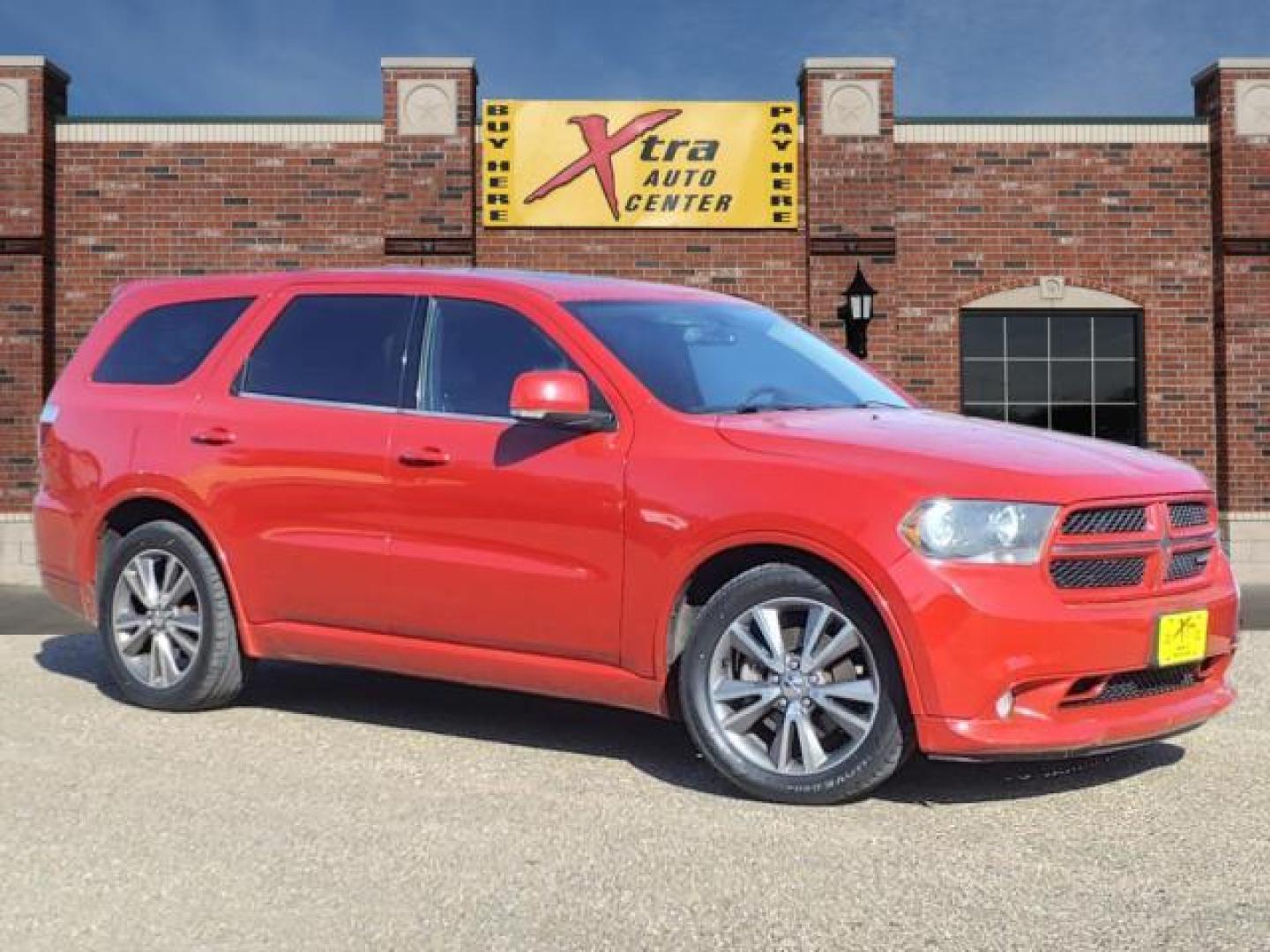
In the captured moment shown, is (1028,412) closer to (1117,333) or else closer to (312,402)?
(1117,333)

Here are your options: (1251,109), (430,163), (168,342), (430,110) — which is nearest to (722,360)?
(168,342)

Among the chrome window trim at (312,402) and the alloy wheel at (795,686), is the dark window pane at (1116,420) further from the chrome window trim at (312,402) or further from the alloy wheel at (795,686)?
the alloy wheel at (795,686)

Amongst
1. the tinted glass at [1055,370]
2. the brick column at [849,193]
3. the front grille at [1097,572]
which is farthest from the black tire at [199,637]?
the tinted glass at [1055,370]

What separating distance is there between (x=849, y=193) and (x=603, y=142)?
291 cm

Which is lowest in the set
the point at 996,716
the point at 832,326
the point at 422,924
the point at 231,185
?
the point at 422,924

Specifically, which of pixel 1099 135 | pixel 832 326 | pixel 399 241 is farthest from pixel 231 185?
pixel 1099 135

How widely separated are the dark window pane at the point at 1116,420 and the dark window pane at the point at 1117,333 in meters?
0.65

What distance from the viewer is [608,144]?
17.6m

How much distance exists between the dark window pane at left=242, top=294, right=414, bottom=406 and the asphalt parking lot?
138 centimetres

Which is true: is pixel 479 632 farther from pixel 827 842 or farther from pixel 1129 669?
pixel 1129 669

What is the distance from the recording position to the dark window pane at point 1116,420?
18.0 m

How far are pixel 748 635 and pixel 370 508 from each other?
1659mm

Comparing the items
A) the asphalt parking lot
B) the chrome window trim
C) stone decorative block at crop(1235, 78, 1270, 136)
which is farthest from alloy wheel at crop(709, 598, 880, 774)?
stone decorative block at crop(1235, 78, 1270, 136)

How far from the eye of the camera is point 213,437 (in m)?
6.32
